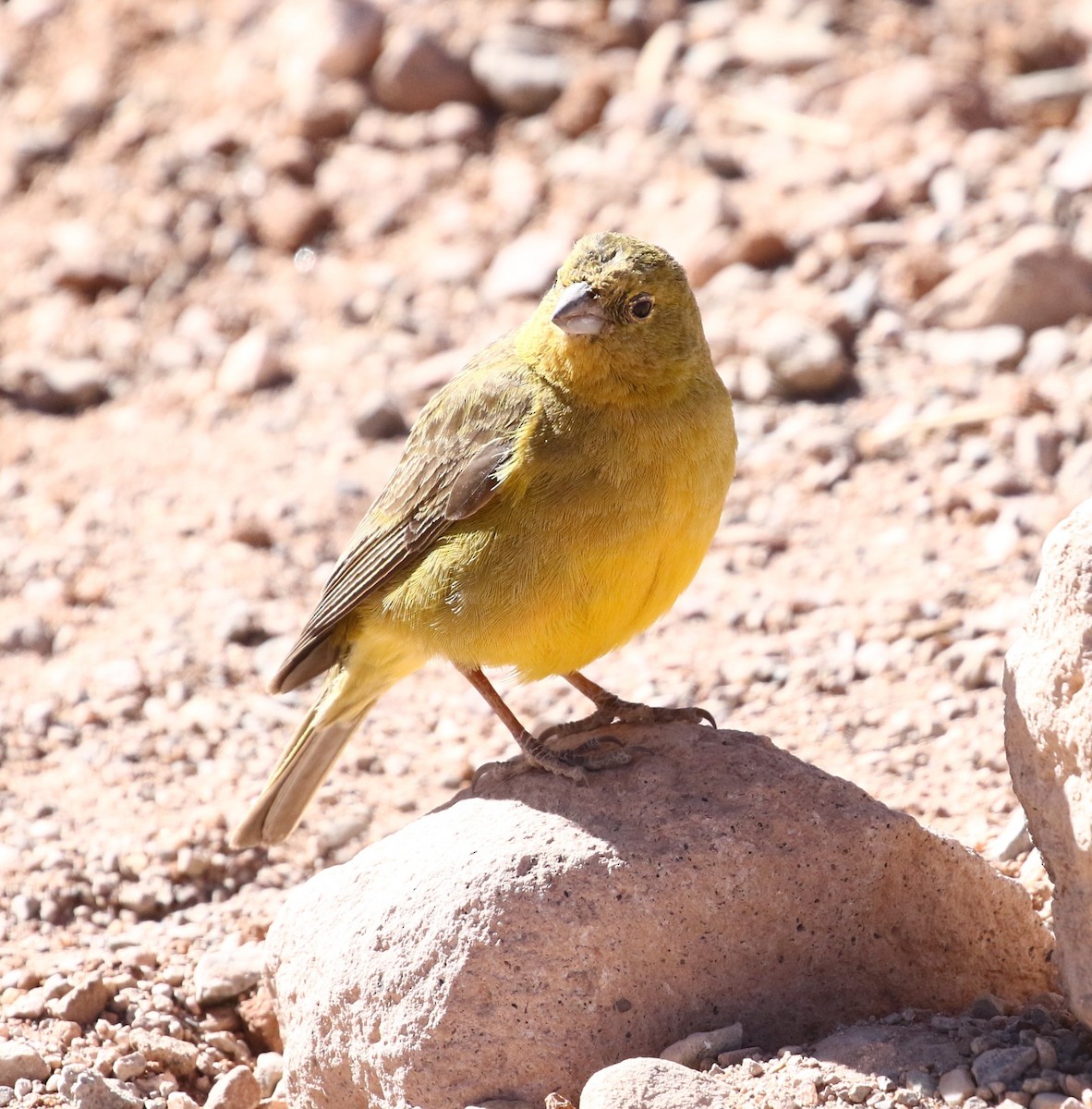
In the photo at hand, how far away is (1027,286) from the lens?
851cm

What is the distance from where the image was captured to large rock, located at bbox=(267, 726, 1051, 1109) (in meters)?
4.16

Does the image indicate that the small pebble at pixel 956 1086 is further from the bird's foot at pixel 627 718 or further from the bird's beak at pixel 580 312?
the bird's beak at pixel 580 312

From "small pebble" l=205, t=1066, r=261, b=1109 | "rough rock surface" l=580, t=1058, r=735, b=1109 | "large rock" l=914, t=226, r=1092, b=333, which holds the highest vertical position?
"rough rock surface" l=580, t=1058, r=735, b=1109

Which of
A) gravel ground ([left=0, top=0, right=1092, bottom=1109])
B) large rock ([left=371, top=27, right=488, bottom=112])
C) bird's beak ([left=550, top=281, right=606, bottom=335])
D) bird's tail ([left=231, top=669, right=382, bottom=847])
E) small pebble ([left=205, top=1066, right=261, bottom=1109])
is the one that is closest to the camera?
small pebble ([left=205, top=1066, right=261, bottom=1109])

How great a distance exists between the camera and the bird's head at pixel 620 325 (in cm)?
509

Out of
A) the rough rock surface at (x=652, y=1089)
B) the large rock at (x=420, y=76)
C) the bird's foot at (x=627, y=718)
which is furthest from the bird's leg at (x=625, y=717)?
the large rock at (x=420, y=76)

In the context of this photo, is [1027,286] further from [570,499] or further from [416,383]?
[570,499]

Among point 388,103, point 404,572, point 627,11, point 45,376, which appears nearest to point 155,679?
point 404,572

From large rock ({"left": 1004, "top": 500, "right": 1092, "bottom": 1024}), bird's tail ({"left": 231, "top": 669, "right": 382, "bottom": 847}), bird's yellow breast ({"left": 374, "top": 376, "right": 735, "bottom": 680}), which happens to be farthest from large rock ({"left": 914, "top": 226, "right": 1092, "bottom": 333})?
large rock ({"left": 1004, "top": 500, "right": 1092, "bottom": 1024})

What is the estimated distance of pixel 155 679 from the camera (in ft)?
23.9

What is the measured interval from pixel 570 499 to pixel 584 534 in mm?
122

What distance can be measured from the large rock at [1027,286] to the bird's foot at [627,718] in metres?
4.17

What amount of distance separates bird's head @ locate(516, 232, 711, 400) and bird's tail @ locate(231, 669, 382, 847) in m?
1.46

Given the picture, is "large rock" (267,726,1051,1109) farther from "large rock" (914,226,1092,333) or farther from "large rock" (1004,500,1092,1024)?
"large rock" (914,226,1092,333)
